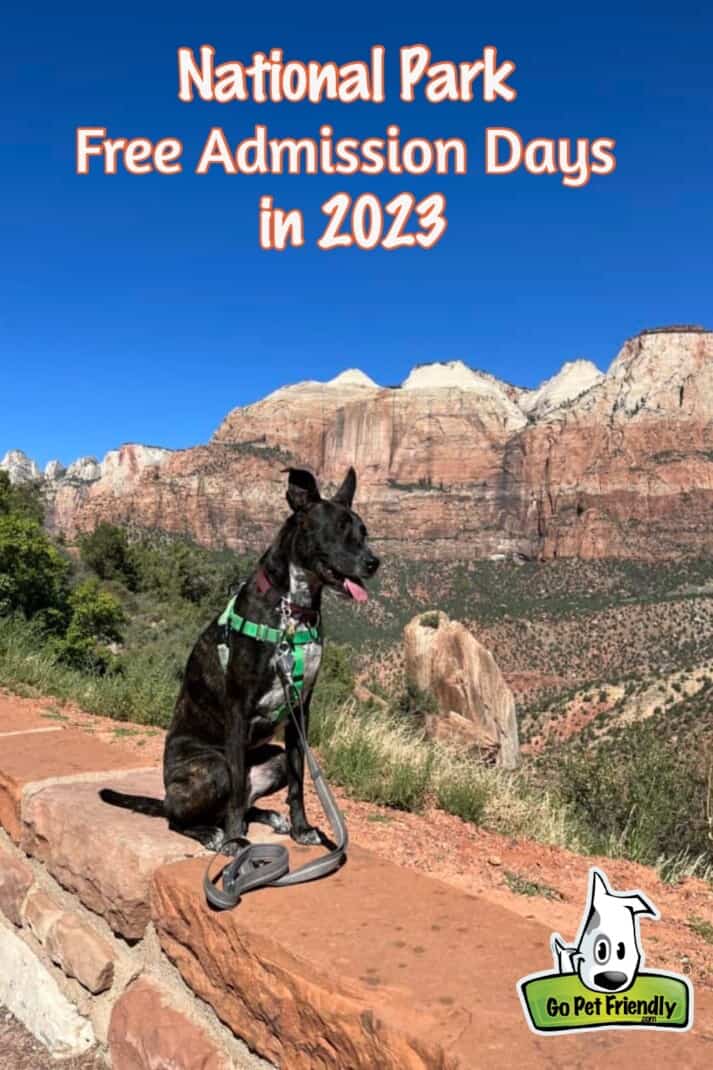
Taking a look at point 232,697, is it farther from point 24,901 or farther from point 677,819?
point 677,819

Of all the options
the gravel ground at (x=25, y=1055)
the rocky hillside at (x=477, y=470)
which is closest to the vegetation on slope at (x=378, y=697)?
the gravel ground at (x=25, y=1055)

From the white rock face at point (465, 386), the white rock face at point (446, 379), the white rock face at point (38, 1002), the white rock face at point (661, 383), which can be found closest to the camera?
the white rock face at point (38, 1002)

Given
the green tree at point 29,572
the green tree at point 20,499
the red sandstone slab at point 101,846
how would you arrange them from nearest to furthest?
the red sandstone slab at point 101,846 → the green tree at point 29,572 → the green tree at point 20,499

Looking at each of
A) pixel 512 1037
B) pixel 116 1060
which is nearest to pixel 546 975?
pixel 512 1037

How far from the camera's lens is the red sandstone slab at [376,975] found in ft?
5.14

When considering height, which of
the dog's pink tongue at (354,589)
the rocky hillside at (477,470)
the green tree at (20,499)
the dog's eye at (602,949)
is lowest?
the dog's eye at (602,949)

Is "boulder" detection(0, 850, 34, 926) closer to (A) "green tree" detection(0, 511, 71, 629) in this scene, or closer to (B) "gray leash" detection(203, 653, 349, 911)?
(B) "gray leash" detection(203, 653, 349, 911)

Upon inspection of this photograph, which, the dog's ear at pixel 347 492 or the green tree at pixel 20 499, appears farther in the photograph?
the green tree at pixel 20 499

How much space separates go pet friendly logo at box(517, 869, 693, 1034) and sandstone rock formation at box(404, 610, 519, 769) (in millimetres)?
23885

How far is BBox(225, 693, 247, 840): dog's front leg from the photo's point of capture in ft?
9.48

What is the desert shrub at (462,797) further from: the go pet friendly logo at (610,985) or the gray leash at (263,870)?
the go pet friendly logo at (610,985)

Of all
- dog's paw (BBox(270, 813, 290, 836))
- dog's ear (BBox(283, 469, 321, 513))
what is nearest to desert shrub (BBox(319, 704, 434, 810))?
dog's paw (BBox(270, 813, 290, 836))

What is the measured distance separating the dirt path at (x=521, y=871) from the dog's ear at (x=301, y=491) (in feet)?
4.91

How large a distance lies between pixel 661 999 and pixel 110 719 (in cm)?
500
